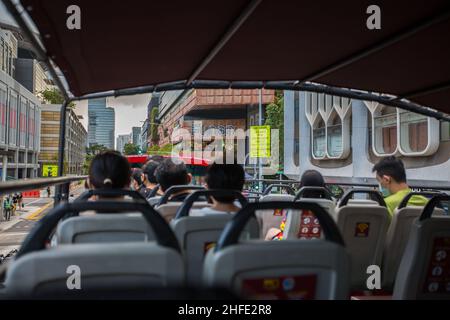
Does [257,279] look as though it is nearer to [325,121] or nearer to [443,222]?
[443,222]

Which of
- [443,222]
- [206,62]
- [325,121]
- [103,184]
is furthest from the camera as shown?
[325,121]

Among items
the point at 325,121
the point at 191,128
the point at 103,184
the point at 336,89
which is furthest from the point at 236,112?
the point at 103,184

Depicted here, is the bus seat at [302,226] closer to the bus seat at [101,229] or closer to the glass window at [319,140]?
the bus seat at [101,229]

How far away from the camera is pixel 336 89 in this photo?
287 inches

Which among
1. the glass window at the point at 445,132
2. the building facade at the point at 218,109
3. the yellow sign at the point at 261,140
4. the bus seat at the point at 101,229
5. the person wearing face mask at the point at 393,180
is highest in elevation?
the building facade at the point at 218,109

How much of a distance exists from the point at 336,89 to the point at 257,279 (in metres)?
6.04

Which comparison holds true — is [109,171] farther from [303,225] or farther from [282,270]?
[303,225]

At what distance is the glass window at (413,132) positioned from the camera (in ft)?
79.5

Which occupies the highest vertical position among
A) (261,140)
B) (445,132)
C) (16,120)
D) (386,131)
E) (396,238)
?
(16,120)

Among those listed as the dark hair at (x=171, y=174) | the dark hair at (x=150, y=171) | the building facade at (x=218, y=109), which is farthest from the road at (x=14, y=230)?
the dark hair at (x=171, y=174)

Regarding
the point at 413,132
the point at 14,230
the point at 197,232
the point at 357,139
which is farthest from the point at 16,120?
the point at 197,232

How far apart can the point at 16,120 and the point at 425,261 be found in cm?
5605

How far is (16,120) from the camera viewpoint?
174 feet

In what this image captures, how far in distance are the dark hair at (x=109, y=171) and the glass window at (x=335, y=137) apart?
31.0m
